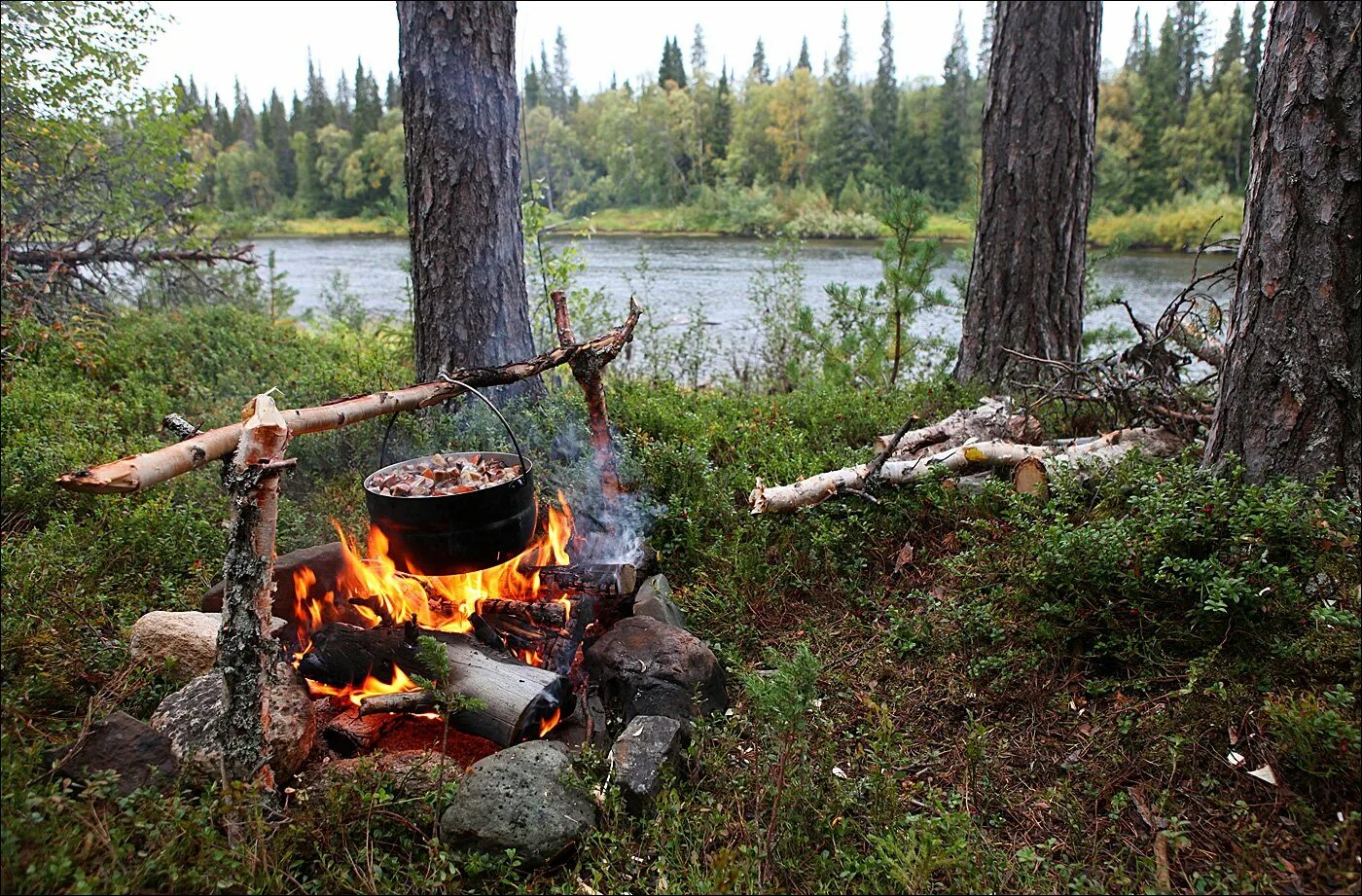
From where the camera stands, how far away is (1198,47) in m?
45.1

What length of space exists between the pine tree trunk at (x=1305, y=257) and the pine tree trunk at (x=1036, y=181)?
2.61 meters

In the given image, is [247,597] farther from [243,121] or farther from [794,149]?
[243,121]

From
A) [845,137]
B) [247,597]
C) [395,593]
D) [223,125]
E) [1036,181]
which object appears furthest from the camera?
[223,125]

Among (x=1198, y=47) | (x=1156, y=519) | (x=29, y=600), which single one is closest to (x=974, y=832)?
(x=1156, y=519)

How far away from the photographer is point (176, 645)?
332cm

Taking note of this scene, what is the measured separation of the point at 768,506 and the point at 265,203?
190 feet

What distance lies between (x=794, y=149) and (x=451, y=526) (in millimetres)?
50518

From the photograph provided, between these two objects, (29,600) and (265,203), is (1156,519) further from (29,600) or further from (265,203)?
(265,203)

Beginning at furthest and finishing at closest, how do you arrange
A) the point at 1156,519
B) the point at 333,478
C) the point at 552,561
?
1. the point at 333,478
2. the point at 552,561
3. the point at 1156,519

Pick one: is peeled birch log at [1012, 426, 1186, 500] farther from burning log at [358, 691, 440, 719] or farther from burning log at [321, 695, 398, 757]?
burning log at [321, 695, 398, 757]

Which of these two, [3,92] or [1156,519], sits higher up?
[3,92]

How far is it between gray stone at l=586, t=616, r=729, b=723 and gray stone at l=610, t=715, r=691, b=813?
0.46 feet

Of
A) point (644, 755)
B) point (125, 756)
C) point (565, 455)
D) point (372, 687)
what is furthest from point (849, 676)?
point (125, 756)

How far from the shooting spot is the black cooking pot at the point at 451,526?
3295 millimetres
